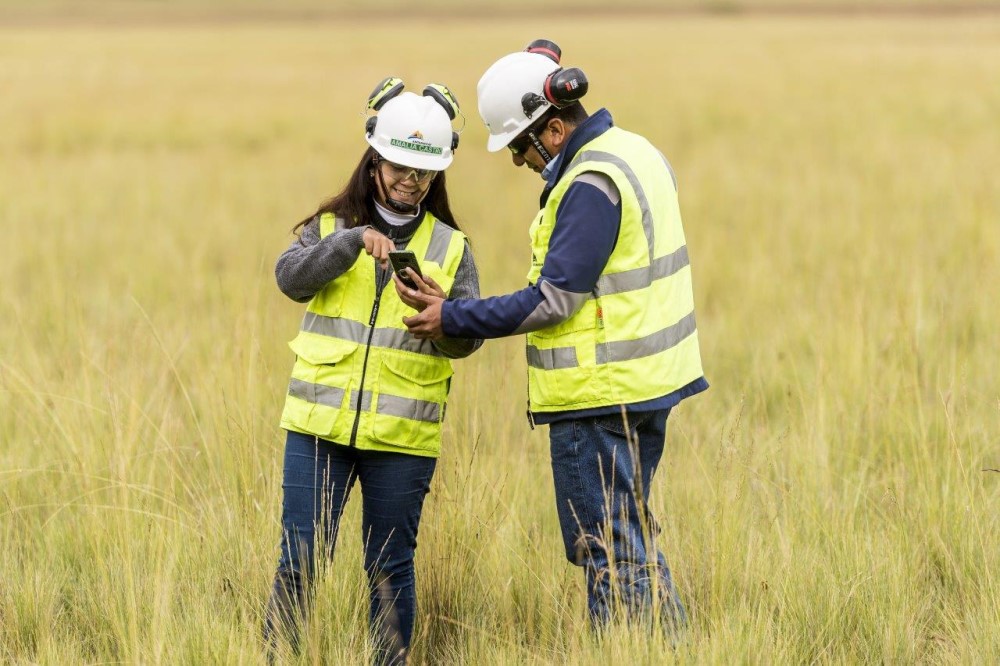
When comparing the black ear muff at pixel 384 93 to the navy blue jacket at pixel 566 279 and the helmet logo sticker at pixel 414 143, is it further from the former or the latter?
the navy blue jacket at pixel 566 279

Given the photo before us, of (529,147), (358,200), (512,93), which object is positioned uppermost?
(512,93)

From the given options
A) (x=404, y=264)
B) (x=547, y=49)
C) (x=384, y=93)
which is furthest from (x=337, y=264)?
(x=547, y=49)

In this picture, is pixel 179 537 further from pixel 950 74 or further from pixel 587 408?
pixel 950 74

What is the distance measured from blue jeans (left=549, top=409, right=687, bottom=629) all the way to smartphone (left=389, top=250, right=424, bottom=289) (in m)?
0.60

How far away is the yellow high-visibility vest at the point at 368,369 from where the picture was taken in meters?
3.27

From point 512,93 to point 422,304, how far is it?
2.19ft

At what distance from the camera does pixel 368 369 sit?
10.8 feet

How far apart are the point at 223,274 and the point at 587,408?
598cm

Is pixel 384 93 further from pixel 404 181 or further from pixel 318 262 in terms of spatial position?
pixel 318 262

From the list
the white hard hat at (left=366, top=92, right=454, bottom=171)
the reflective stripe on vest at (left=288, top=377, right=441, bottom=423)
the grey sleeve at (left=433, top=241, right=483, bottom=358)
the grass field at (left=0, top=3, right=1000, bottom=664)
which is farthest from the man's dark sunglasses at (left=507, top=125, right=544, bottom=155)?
the grass field at (left=0, top=3, right=1000, bottom=664)

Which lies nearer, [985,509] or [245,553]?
[245,553]

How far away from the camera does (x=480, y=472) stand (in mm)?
4410

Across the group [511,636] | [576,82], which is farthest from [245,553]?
[576,82]

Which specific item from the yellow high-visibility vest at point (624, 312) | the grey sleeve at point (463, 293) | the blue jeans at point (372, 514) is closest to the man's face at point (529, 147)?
the yellow high-visibility vest at point (624, 312)
